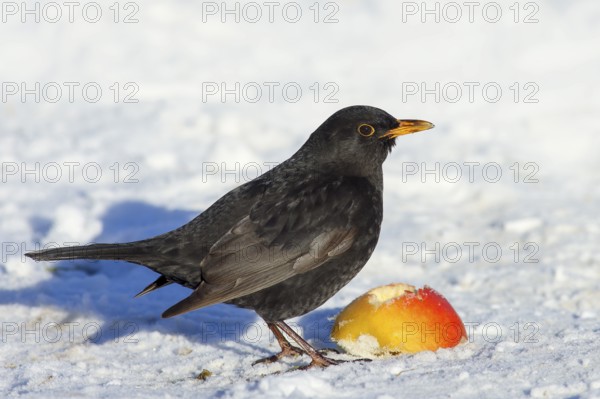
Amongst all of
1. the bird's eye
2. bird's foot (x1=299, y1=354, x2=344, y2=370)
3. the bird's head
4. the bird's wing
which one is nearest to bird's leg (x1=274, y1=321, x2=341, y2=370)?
bird's foot (x1=299, y1=354, x2=344, y2=370)

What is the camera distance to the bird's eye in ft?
17.1

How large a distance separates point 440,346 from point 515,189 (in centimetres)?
356

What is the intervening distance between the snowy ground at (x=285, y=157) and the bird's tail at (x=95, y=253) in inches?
20.7

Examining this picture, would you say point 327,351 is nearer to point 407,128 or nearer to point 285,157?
point 407,128

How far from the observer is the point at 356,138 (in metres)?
5.19

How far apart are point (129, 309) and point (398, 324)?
6.01ft

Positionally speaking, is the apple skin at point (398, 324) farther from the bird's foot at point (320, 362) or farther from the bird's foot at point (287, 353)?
the bird's foot at point (287, 353)

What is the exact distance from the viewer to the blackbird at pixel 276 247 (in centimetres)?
459

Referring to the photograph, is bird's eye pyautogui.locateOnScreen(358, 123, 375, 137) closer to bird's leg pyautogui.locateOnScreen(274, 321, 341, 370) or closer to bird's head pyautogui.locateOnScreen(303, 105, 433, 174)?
bird's head pyautogui.locateOnScreen(303, 105, 433, 174)

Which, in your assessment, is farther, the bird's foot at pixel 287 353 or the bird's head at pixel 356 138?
the bird's head at pixel 356 138

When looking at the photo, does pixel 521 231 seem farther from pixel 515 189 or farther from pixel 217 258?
pixel 217 258

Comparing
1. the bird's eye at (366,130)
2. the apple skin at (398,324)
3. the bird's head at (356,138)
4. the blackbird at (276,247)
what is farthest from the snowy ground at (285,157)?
the bird's eye at (366,130)

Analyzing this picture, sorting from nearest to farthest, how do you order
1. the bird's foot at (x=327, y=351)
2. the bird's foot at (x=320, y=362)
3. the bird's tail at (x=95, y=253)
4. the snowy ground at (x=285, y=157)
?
the snowy ground at (x=285, y=157)
the bird's foot at (x=320, y=362)
the bird's tail at (x=95, y=253)
the bird's foot at (x=327, y=351)

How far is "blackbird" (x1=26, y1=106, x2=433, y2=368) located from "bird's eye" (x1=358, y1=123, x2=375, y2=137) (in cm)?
22
